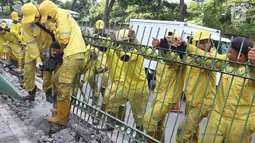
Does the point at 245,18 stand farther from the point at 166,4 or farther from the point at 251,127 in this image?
the point at 251,127

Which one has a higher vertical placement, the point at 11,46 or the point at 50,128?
the point at 11,46

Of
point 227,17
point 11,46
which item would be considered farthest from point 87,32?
point 227,17

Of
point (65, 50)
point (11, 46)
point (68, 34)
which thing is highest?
point (68, 34)

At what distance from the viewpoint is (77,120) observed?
A: 4.38 m

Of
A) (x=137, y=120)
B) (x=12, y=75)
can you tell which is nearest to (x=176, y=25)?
(x=12, y=75)

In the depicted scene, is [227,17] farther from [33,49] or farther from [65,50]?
[65,50]

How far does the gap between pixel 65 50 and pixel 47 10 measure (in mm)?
602

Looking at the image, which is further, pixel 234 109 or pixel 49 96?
pixel 49 96

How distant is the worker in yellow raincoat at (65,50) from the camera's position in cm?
395

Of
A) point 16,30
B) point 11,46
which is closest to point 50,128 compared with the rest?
point 11,46

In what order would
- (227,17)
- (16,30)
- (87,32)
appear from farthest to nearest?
(227,17), (16,30), (87,32)

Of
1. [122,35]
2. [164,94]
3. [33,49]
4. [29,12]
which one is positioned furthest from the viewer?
[33,49]

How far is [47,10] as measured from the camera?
4.02 m

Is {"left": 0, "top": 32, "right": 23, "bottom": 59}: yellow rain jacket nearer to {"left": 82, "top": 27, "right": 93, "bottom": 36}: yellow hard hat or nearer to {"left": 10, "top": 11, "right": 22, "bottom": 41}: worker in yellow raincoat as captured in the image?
{"left": 10, "top": 11, "right": 22, "bottom": 41}: worker in yellow raincoat
